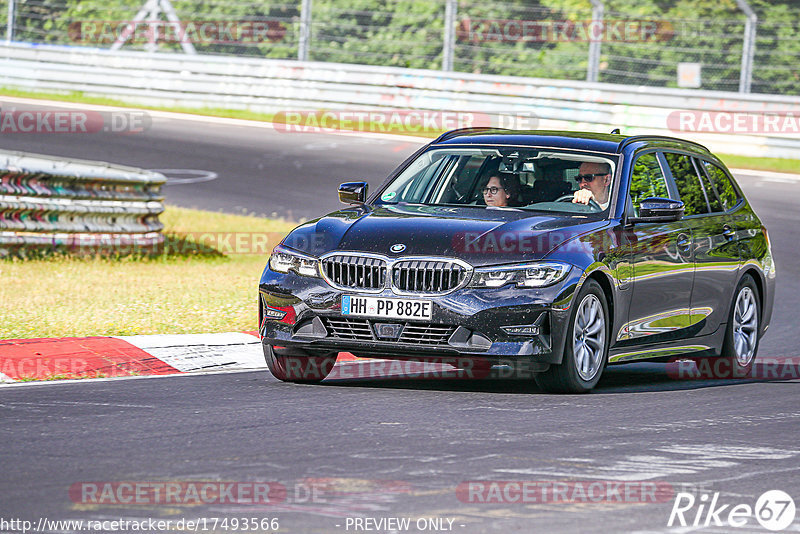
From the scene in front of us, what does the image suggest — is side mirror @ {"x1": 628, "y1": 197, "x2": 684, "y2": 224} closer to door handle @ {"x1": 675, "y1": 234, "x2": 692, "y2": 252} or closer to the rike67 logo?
door handle @ {"x1": 675, "y1": 234, "x2": 692, "y2": 252}

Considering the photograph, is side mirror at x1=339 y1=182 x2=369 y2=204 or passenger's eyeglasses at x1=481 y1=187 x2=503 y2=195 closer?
passenger's eyeglasses at x1=481 y1=187 x2=503 y2=195

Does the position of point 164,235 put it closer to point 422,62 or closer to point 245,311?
point 245,311

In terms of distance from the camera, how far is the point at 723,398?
9.69 m

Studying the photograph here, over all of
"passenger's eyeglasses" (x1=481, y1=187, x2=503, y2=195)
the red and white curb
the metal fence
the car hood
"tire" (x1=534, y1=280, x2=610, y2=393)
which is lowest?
the red and white curb

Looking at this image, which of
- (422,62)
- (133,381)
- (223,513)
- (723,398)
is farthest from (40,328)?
(422,62)

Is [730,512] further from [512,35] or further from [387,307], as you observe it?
[512,35]

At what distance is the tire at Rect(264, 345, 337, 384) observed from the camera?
951 cm

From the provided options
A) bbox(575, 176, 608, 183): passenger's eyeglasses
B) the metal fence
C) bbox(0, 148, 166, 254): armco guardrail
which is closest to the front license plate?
bbox(575, 176, 608, 183): passenger's eyeglasses

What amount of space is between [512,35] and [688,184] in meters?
19.0

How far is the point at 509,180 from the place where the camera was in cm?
1005

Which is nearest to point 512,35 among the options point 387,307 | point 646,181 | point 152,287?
point 152,287

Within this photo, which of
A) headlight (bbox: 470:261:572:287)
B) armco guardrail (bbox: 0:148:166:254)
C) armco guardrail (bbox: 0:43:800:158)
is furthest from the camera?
armco guardrail (bbox: 0:43:800:158)

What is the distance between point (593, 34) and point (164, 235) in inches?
448

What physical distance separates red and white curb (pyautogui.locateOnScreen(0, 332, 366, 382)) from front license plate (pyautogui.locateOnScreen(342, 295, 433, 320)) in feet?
5.44
